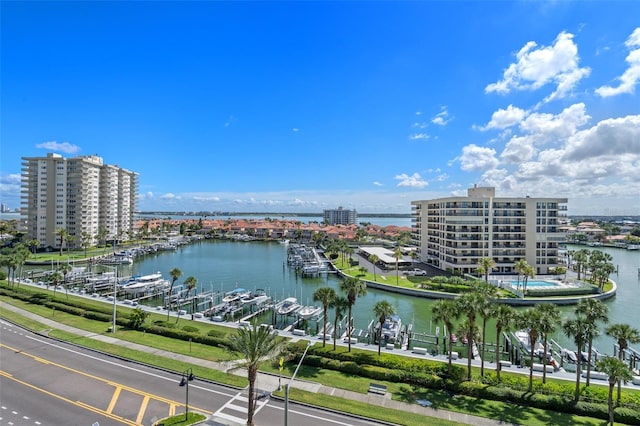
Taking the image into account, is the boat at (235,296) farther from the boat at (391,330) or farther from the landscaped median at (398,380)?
the boat at (391,330)

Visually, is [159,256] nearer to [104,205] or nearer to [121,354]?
[104,205]

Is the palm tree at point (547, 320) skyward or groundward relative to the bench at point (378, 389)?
skyward

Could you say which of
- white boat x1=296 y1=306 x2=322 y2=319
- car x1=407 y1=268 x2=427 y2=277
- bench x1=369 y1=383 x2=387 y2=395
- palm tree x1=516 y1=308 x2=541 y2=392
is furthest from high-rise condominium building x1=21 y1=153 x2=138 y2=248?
palm tree x1=516 y1=308 x2=541 y2=392

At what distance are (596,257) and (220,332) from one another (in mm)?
71058

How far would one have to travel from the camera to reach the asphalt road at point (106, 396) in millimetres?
20719

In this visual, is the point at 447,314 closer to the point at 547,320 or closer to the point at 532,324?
the point at 532,324

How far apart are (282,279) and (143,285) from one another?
2863cm

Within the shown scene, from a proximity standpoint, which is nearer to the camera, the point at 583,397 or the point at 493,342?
the point at 583,397

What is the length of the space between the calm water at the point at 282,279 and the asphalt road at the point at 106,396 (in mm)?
24256

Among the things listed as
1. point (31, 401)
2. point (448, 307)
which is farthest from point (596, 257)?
point (31, 401)

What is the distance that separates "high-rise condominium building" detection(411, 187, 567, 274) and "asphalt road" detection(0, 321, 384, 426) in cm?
6247

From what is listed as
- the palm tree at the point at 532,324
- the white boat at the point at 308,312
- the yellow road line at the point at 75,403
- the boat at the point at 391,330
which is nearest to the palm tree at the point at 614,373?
the palm tree at the point at 532,324

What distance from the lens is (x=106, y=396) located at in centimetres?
2302

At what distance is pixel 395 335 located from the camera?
40.0m
